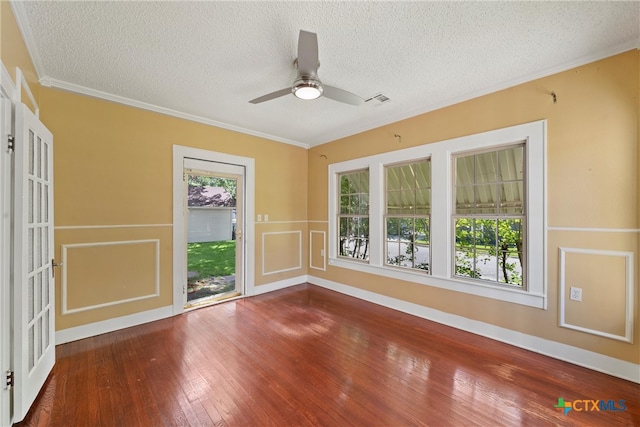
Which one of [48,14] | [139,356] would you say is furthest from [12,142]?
[139,356]

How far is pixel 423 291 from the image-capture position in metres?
3.24

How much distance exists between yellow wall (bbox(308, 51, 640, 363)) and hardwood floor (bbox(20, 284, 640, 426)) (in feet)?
1.02

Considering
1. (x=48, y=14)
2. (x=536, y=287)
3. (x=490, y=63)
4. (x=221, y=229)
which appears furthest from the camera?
(x=221, y=229)

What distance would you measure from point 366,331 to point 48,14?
376cm

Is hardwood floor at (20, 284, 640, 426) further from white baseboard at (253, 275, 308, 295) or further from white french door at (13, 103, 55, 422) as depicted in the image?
white baseboard at (253, 275, 308, 295)

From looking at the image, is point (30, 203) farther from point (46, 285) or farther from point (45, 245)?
point (46, 285)

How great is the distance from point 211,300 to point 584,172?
15.0 ft

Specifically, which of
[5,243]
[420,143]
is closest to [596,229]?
[420,143]

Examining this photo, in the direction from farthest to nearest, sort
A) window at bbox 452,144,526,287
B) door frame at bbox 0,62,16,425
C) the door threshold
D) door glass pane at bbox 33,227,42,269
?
the door threshold < window at bbox 452,144,526,287 < door glass pane at bbox 33,227,42,269 < door frame at bbox 0,62,16,425

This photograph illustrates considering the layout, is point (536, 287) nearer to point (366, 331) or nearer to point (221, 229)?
point (366, 331)

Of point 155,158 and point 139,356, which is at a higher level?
point 155,158

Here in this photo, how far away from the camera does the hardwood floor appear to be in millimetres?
1661

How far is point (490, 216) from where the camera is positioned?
9.07 ft

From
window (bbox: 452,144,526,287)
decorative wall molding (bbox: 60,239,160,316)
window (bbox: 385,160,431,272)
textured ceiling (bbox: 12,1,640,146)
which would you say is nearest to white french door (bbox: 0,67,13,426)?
textured ceiling (bbox: 12,1,640,146)
